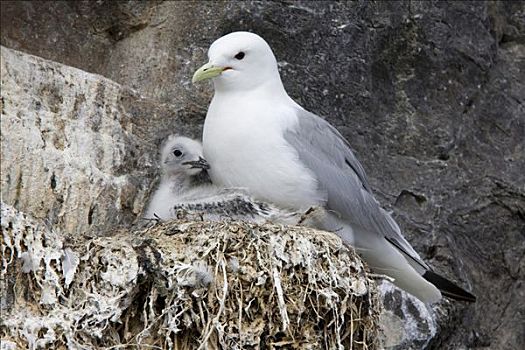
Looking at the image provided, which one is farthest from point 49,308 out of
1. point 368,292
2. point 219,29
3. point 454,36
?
point 454,36

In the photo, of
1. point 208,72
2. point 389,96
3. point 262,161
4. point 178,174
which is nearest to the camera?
point 262,161

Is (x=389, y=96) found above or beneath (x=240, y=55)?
beneath

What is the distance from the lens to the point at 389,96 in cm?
454

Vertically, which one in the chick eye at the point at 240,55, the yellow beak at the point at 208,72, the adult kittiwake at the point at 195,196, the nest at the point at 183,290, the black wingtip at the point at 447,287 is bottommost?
the black wingtip at the point at 447,287

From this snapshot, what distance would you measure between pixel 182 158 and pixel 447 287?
923 millimetres

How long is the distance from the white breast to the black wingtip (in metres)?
0.47

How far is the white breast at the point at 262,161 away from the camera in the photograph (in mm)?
3729

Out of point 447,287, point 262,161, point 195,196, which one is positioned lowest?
point 447,287

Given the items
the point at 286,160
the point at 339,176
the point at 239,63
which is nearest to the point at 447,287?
the point at 339,176

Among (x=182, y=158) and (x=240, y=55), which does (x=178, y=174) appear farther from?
(x=240, y=55)

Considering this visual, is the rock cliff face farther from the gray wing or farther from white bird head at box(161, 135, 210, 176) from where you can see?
the gray wing

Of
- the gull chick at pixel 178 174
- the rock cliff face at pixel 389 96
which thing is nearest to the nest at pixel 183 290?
the gull chick at pixel 178 174

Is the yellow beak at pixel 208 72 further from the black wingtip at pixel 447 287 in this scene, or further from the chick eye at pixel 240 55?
the black wingtip at pixel 447 287

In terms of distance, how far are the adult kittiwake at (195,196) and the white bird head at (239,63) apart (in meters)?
0.28
